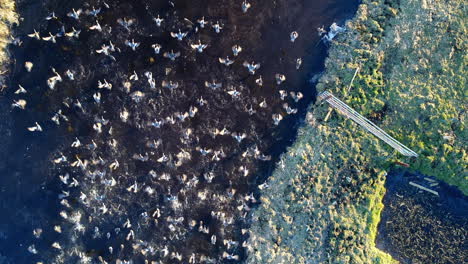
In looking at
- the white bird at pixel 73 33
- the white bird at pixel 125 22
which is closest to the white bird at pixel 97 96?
the white bird at pixel 73 33

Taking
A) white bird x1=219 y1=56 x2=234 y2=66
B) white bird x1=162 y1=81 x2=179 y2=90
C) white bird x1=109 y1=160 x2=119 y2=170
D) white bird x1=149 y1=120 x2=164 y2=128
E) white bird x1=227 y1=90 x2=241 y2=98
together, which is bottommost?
white bird x1=109 y1=160 x2=119 y2=170

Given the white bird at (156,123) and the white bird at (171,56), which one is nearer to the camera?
the white bird at (156,123)

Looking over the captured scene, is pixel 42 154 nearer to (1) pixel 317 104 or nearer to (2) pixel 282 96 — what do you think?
(2) pixel 282 96

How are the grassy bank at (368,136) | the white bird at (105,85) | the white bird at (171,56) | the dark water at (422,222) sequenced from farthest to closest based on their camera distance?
the dark water at (422,222) < the white bird at (171,56) < the white bird at (105,85) < the grassy bank at (368,136)

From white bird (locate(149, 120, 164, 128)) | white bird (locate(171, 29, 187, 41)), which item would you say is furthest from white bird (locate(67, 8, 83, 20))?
white bird (locate(149, 120, 164, 128))

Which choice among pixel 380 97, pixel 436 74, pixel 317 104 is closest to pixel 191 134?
pixel 317 104

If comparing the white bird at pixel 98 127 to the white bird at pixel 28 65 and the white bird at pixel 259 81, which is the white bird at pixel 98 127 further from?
the white bird at pixel 259 81

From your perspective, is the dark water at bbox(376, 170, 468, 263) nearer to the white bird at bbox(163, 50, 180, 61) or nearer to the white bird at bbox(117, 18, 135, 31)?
the white bird at bbox(163, 50, 180, 61)

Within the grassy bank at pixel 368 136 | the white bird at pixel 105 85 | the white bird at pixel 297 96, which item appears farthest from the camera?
the white bird at pixel 297 96
